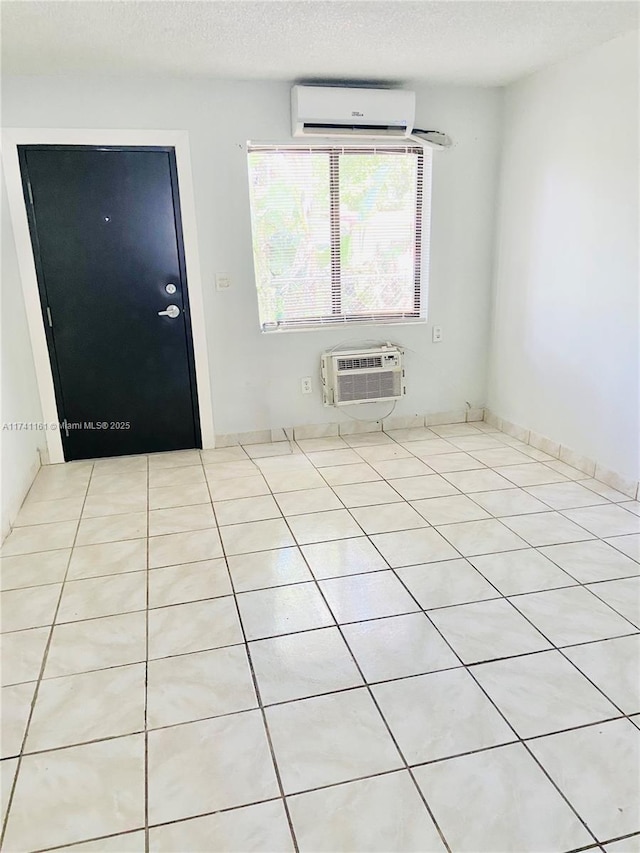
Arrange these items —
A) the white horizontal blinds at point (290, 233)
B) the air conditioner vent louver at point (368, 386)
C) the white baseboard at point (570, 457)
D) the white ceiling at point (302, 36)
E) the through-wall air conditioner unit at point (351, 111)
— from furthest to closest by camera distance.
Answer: the air conditioner vent louver at point (368, 386) < the white horizontal blinds at point (290, 233) < the through-wall air conditioner unit at point (351, 111) < the white baseboard at point (570, 457) < the white ceiling at point (302, 36)

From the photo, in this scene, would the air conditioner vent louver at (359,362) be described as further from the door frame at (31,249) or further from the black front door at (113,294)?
the black front door at (113,294)

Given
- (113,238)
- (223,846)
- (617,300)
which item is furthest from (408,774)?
(113,238)

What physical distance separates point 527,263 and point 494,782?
320 centimetres

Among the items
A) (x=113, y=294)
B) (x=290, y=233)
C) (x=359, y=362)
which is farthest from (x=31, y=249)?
(x=359, y=362)

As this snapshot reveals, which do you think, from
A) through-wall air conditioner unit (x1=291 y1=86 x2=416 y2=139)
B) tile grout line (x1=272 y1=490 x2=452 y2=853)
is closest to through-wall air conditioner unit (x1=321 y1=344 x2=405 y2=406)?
through-wall air conditioner unit (x1=291 y1=86 x2=416 y2=139)

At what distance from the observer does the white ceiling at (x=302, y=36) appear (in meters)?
2.41

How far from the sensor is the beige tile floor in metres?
1.36

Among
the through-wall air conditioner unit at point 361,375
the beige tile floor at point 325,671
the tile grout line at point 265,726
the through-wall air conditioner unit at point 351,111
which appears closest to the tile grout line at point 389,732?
the beige tile floor at point 325,671

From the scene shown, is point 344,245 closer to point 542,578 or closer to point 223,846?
point 542,578

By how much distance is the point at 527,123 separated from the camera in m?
3.67

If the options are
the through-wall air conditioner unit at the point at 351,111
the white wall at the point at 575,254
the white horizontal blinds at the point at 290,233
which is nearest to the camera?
the white wall at the point at 575,254

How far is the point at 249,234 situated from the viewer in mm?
3736

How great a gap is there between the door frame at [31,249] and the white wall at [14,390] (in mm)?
43

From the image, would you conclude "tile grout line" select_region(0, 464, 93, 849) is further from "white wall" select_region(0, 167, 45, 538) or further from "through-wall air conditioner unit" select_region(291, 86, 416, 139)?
"through-wall air conditioner unit" select_region(291, 86, 416, 139)
